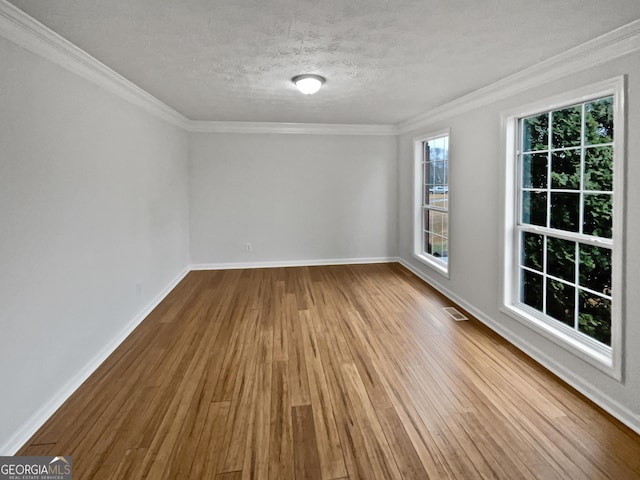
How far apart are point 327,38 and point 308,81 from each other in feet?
3.09

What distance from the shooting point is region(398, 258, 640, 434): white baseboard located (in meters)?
2.31

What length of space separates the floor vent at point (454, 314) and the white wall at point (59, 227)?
338 cm

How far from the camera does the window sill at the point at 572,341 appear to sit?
97.5 inches

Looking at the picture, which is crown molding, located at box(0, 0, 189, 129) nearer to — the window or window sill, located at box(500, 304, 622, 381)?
the window

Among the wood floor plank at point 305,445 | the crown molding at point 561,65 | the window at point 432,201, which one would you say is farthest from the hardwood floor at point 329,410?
the crown molding at point 561,65

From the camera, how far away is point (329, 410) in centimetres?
245

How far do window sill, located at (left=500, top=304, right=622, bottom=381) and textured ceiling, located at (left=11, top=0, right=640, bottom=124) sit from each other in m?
2.07

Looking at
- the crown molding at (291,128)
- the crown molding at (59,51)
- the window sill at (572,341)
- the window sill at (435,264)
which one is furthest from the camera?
the crown molding at (291,128)

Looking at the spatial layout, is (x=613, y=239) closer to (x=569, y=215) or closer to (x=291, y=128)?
(x=569, y=215)

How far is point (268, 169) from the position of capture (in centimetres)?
642

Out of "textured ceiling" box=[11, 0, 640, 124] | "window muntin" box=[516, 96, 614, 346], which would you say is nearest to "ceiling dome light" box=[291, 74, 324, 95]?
"textured ceiling" box=[11, 0, 640, 124]

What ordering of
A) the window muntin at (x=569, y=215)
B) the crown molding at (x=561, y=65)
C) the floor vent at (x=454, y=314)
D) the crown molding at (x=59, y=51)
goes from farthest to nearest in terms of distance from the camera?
1. the floor vent at (x=454, y=314)
2. the window muntin at (x=569, y=215)
3. the crown molding at (x=561, y=65)
4. the crown molding at (x=59, y=51)

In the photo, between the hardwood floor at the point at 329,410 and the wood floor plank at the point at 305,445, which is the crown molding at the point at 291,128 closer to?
the hardwood floor at the point at 329,410

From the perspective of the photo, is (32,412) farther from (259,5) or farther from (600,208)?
(600,208)
